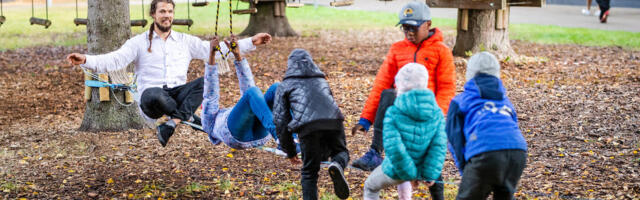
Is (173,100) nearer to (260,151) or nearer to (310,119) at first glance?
(260,151)

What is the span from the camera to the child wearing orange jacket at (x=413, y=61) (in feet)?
16.3

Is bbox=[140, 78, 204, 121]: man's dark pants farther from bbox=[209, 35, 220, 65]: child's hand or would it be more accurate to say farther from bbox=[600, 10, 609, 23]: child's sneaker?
bbox=[600, 10, 609, 23]: child's sneaker

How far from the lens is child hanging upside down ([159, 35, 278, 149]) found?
534 centimetres

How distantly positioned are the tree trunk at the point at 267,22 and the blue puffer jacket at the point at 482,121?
39.8 feet

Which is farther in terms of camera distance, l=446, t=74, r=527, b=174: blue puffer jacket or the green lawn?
the green lawn

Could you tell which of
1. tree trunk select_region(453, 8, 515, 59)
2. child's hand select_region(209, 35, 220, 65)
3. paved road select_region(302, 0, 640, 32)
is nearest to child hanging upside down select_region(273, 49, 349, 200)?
child's hand select_region(209, 35, 220, 65)

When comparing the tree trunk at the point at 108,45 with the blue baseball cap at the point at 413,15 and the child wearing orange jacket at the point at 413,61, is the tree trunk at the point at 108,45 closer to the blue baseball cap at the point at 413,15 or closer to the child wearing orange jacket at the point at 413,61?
the child wearing orange jacket at the point at 413,61

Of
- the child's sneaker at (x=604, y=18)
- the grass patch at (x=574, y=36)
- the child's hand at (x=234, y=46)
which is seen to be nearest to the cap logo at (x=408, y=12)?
the child's hand at (x=234, y=46)

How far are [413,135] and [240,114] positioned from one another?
1864mm

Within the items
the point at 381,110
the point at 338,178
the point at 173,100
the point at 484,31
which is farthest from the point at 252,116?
the point at 484,31

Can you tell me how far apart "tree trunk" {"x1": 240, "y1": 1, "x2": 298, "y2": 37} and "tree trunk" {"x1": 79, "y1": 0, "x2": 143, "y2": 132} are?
27.2ft

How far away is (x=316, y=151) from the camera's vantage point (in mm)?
4719

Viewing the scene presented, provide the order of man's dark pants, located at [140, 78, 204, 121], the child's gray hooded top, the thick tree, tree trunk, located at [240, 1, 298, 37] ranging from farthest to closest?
1. tree trunk, located at [240, 1, 298, 37]
2. the thick tree
3. man's dark pants, located at [140, 78, 204, 121]
4. the child's gray hooded top

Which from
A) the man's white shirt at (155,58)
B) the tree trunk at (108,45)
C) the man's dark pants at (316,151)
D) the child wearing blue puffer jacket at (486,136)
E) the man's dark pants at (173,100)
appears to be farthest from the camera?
the tree trunk at (108,45)
